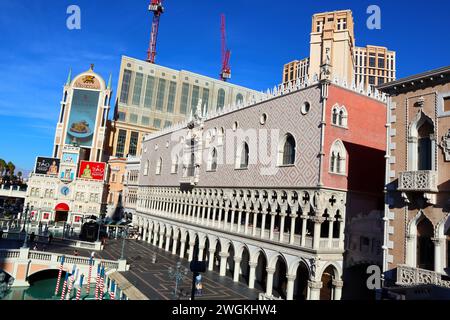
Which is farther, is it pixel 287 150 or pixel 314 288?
pixel 287 150

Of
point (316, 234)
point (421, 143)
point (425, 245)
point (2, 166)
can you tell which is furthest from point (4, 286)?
point (2, 166)

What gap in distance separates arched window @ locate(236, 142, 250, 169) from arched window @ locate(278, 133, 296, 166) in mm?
5162

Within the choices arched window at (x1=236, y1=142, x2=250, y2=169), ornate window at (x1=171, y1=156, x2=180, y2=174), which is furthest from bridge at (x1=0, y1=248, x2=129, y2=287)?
ornate window at (x1=171, y1=156, x2=180, y2=174)

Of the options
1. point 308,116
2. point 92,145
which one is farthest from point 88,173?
point 308,116

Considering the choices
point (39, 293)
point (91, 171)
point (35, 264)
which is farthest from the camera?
point (91, 171)

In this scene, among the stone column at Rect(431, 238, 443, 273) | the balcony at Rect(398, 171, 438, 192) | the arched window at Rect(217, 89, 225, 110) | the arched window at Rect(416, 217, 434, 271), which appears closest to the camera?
the stone column at Rect(431, 238, 443, 273)

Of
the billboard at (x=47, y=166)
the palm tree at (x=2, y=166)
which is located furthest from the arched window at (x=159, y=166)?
the palm tree at (x=2, y=166)

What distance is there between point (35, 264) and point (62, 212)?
3895cm

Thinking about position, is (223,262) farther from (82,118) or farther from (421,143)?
(82,118)

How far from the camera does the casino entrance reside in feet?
219

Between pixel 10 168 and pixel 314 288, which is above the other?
pixel 10 168

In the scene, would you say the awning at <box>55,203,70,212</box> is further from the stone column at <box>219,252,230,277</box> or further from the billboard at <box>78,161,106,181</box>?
the stone column at <box>219,252,230,277</box>

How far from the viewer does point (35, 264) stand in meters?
31.8
